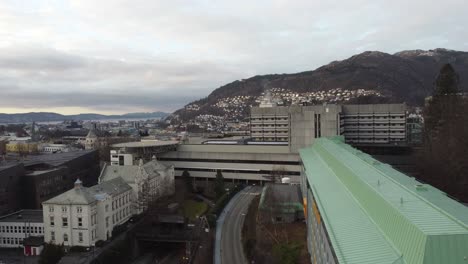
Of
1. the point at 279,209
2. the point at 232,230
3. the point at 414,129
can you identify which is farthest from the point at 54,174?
the point at 414,129

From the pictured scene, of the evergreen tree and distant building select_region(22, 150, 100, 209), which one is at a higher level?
the evergreen tree

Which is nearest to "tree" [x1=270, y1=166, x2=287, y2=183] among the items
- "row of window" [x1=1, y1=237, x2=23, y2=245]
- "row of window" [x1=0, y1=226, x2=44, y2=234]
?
"row of window" [x1=0, y1=226, x2=44, y2=234]

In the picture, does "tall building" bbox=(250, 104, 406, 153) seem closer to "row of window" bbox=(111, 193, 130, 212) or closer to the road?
the road

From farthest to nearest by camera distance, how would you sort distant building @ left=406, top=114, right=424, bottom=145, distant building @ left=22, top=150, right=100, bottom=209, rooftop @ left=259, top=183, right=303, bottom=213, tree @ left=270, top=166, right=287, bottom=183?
distant building @ left=406, top=114, right=424, bottom=145 < tree @ left=270, top=166, right=287, bottom=183 < distant building @ left=22, top=150, right=100, bottom=209 < rooftop @ left=259, top=183, right=303, bottom=213

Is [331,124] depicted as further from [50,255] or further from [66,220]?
[50,255]

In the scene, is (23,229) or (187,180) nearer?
(23,229)

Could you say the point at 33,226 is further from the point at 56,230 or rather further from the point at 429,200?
the point at 429,200
